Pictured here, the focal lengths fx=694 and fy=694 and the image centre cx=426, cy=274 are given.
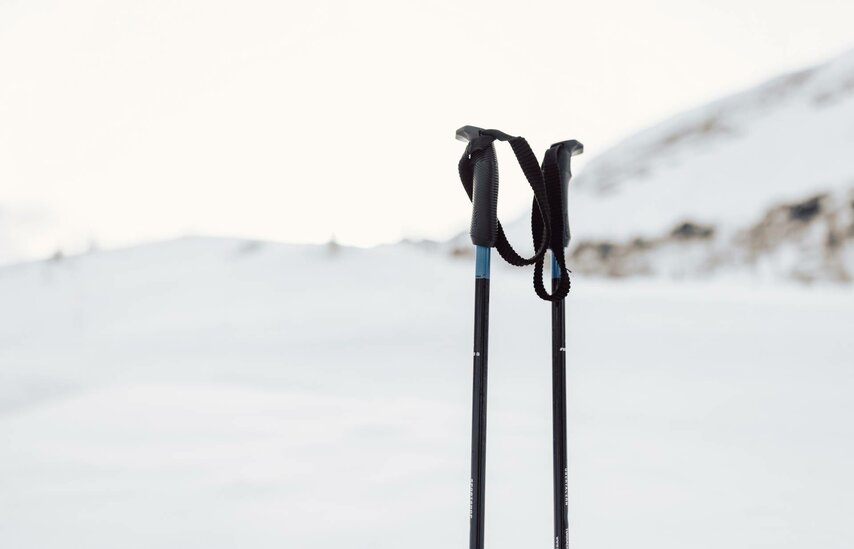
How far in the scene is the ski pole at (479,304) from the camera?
135 cm

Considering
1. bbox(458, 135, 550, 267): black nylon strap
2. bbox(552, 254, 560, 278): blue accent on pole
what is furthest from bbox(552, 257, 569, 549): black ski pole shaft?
bbox(458, 135, 550, 267): black nylon strap

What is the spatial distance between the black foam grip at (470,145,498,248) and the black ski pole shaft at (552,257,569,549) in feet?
0.66

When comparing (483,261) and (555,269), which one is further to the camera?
(555,269)

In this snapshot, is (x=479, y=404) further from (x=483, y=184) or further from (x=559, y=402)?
(x=483, y=184)

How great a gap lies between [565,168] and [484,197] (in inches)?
8.3

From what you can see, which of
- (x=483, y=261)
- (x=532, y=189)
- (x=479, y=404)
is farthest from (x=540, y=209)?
(x=479, y=404)

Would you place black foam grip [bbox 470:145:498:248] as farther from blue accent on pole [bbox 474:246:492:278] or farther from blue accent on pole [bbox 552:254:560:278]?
blue accent on pole [bbox 552:254:560:278]

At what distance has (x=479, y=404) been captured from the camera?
1390 mm

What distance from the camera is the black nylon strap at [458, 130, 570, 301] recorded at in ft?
4.44

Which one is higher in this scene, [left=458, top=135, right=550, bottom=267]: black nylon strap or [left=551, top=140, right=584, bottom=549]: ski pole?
[left=458, top=135, right=550, bottom=267]: black nylon strap

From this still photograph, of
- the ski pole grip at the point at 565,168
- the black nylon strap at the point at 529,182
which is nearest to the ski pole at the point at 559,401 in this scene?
the ski pole grip at the point at 565,168

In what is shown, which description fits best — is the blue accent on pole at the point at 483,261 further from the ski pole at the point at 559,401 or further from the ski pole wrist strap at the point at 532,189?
the ski pole at the point at 559,401

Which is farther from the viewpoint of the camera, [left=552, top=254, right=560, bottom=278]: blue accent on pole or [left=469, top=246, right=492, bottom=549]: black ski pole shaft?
[left=552, top=254, right=560, bottom=278]: blue accent on pole

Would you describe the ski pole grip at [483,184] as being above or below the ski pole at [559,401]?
above
